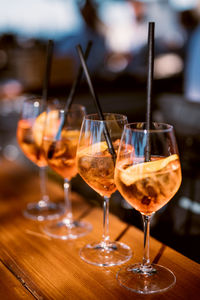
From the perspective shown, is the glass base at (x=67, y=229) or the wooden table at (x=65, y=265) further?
the glass base at (x=67, y=229)

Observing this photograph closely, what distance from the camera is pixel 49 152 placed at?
1021 millimetres

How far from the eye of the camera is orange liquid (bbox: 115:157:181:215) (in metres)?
0.71

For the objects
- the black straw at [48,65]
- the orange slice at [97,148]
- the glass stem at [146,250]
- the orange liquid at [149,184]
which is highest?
the black straw at [48,65]

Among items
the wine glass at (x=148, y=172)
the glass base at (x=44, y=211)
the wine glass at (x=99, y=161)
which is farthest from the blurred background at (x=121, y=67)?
the wine glass at (x=148, y=172)

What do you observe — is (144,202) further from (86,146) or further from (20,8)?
(20,8)

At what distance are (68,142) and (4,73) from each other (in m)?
5.44

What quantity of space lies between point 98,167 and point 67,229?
264 millimetres

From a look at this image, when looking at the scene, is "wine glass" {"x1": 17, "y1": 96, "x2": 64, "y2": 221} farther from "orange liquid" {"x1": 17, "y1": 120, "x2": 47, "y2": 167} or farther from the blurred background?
the blurred background

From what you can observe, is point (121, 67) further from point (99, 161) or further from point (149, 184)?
point (149, 184)

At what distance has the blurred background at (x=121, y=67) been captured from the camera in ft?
6.40

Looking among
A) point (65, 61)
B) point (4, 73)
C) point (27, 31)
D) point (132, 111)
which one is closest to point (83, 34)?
point (27, 31)

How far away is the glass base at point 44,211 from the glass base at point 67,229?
5 cm

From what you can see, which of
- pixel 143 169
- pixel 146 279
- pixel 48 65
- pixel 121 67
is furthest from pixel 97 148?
pixel 121 67

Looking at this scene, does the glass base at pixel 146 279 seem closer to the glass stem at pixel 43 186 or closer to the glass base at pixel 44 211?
the glass base at pixel 44 211
